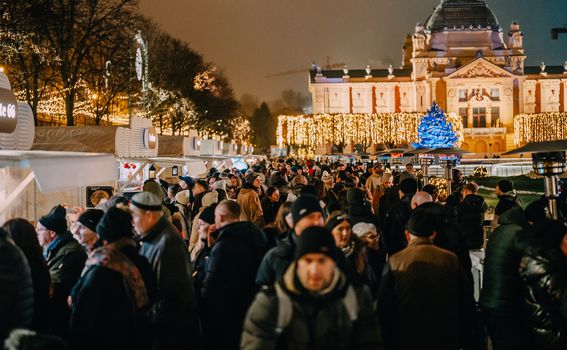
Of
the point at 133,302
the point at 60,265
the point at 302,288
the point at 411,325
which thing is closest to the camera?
the point at 302,288

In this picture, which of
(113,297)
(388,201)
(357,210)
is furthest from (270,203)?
(113,297)

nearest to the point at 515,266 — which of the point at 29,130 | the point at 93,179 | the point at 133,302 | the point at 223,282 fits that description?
the point at 223,282

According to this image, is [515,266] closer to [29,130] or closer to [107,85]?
[29,130]

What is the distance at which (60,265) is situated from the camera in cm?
584

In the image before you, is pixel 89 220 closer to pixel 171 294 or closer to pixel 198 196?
pixel 171 294

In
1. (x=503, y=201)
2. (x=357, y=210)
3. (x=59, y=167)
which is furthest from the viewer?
(x=503, y=201)

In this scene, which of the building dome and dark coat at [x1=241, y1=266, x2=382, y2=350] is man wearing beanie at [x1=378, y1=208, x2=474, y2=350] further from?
the building dome

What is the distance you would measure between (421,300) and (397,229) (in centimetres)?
373

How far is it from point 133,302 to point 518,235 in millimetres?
2999

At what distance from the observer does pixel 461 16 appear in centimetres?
11675

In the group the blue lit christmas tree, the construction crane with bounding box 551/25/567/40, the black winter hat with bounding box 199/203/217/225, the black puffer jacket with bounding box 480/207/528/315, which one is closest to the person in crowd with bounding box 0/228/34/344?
the black winter hat with bounding box 199/203/217/225

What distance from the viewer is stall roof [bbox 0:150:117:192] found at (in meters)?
7.19

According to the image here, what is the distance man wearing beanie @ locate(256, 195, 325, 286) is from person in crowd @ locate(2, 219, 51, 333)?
1.70 metres

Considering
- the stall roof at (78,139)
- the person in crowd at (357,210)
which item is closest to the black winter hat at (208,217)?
the person in crowd at (357,210)
